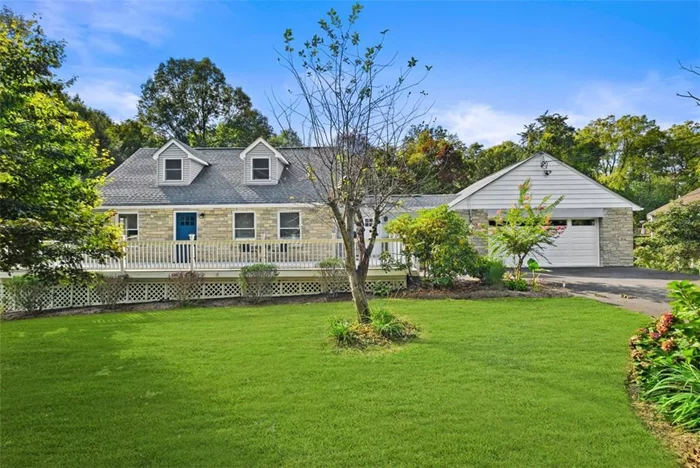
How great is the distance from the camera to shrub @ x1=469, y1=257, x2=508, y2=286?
11062 mm

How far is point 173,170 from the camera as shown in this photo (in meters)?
16.2

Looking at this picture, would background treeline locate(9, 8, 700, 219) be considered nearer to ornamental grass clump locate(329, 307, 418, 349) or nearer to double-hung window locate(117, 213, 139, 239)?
double-hung window locate(117, 213, 139, 239)

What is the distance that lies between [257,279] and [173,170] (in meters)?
8.21

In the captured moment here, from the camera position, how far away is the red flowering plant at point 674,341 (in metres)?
4.15

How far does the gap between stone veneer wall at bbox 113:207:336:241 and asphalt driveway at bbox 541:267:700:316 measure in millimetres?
8592

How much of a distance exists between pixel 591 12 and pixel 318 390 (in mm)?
9801

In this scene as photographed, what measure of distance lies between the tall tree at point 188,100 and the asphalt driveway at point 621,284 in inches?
1182

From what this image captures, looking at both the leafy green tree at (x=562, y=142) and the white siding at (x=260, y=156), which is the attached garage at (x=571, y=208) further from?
the leafy green tree at (x=562, y=142)

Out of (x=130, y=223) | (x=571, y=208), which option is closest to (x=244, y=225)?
(x=130, y=223)

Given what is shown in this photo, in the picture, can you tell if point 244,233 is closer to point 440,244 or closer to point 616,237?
point 440,244

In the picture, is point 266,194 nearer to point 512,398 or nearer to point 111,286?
point 111,286

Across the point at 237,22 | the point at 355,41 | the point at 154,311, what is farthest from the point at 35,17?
the point at 154,311

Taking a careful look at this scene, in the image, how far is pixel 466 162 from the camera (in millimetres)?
31312

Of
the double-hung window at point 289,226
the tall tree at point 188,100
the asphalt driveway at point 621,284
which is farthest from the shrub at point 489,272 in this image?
the tall tree at point 188,100
